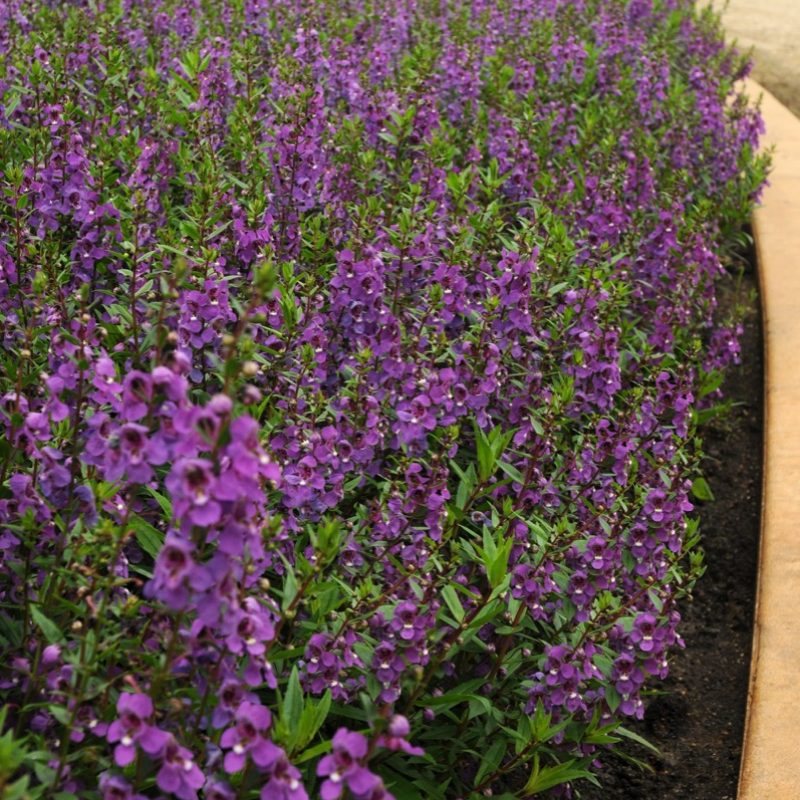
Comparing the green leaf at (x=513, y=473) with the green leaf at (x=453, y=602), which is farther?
the green leaf at (x=513, y=473)

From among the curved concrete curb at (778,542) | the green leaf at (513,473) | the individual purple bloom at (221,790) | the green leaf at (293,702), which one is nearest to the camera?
the individual purple bloom at (221,790)

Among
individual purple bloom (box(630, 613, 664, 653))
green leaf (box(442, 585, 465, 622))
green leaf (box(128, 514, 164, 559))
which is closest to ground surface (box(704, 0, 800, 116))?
individual purple bloom (box(630, 613, 664, 653))

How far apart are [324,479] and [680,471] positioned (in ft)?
4.79

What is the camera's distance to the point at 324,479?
3318mm

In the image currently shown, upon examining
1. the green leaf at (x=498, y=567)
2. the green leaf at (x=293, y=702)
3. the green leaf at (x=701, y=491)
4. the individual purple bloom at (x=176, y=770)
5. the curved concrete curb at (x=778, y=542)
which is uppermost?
the individual purple bloom at (x=176, y=770)

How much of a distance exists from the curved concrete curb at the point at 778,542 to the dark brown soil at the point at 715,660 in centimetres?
27

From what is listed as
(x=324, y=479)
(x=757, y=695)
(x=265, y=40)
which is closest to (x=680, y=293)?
(x=757, y=695)

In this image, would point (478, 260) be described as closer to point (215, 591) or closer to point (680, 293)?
point (680, 293)

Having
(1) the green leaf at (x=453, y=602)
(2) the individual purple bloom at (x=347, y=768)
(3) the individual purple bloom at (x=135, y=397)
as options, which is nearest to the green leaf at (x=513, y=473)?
(1) the green leaf at (x=453, y=602)

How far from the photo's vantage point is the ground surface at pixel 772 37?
12562 millimetres

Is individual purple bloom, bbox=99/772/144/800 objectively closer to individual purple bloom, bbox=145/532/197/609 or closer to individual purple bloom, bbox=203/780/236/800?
individual purple bloom, bbox=203/780/236/800

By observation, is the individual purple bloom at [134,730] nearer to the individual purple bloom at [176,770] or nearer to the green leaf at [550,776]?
the individual purple bloom at [176,770]

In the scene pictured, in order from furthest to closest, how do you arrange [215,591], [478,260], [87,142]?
[87,142], [478,260], [215,591]

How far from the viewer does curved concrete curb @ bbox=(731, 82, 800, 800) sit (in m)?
3.77
